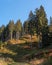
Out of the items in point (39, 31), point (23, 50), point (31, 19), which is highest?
point (31, 19)

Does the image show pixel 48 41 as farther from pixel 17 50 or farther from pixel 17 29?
pixel 17 29

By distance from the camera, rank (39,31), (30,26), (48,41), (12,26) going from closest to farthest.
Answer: (48,41) < (39,31) < (30,26) < (12,26)

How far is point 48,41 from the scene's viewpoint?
65.6m

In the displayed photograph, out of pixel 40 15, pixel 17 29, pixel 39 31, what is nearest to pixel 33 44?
pixel 39 31

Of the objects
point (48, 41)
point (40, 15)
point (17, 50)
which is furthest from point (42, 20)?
point (17, 50)

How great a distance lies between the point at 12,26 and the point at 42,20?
44.0 meters

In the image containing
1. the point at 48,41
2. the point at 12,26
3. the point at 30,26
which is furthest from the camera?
the point at 12,26

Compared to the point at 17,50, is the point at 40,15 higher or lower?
higher

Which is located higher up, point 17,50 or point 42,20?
point 42,20

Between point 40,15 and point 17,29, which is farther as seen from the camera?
point 17,29

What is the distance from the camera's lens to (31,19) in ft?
238

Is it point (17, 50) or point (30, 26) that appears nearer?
point (17, 50)

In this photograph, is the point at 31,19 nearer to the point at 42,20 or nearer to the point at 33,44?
the point at 42,20

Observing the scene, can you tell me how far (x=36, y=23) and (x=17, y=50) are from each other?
39.9ft
